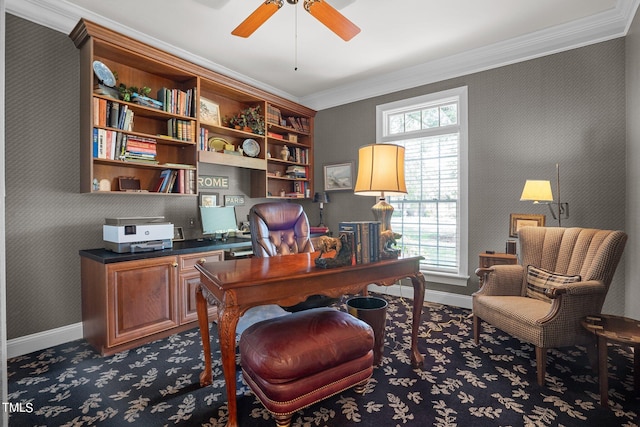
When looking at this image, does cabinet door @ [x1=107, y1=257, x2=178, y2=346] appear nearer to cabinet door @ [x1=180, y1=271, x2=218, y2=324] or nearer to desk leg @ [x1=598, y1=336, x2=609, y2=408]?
cabinet door @ [x1=180, y1=271, x2=218, y2=324]

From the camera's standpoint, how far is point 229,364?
1557 millimetres

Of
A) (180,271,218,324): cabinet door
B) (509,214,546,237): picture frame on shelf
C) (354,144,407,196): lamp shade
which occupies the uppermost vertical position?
(354,144,407,196): lamp shade

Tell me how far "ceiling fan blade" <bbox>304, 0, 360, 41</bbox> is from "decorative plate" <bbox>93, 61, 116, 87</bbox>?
191 centimetres

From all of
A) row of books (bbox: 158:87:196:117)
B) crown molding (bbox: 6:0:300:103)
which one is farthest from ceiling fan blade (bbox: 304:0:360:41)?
crown molding (bbox: 6:0:300:103)

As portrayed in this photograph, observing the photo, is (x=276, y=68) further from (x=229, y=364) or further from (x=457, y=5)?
(x=229, y=364)

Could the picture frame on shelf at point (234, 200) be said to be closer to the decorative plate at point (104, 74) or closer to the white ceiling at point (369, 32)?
the white ceiling at point (369, 32)

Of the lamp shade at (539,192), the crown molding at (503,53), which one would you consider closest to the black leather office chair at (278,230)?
the lamp shade at (539,192)

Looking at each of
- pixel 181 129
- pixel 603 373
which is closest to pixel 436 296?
pixel 603 373

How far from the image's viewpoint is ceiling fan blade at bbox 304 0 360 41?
1.98 meters

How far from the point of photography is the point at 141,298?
2.62 meters

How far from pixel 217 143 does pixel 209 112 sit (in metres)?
0.37

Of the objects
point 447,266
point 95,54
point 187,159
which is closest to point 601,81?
point 447,266

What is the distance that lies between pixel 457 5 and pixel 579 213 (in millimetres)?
2276

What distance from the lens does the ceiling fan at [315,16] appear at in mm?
1996
